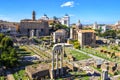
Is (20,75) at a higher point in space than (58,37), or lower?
lower

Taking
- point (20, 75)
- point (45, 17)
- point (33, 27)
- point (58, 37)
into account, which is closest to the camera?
point (20, 75)

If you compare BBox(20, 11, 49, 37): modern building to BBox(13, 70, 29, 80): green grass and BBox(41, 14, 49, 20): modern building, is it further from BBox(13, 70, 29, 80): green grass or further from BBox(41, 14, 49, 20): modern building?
BBox(13, 70, 29, 80): green grass

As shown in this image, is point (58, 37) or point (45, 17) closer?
point (58, 37)

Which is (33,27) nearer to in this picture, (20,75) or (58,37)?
(58,37)

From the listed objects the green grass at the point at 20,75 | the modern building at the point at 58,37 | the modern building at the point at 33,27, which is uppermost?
the modern building at the point at 33,27

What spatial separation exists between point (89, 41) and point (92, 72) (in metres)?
40.6

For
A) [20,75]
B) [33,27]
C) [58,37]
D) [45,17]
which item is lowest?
[20,75]

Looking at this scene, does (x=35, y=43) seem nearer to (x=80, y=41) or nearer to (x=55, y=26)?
(x=80, y=41)

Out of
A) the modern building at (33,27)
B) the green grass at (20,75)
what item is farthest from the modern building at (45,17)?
the green grass at (20,75)

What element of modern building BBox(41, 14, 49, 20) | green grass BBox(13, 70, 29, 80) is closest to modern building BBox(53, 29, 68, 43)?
green grass BBox(13, 70, 29, 80)

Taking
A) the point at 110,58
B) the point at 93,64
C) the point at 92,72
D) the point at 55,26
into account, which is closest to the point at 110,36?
the point at 55,26

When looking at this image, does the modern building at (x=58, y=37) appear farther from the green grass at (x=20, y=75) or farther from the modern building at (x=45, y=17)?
the modern building at (x=45, y=17)

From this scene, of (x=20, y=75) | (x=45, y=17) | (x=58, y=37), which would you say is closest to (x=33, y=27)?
(x=58, y=37)

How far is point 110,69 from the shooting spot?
3912 cm
